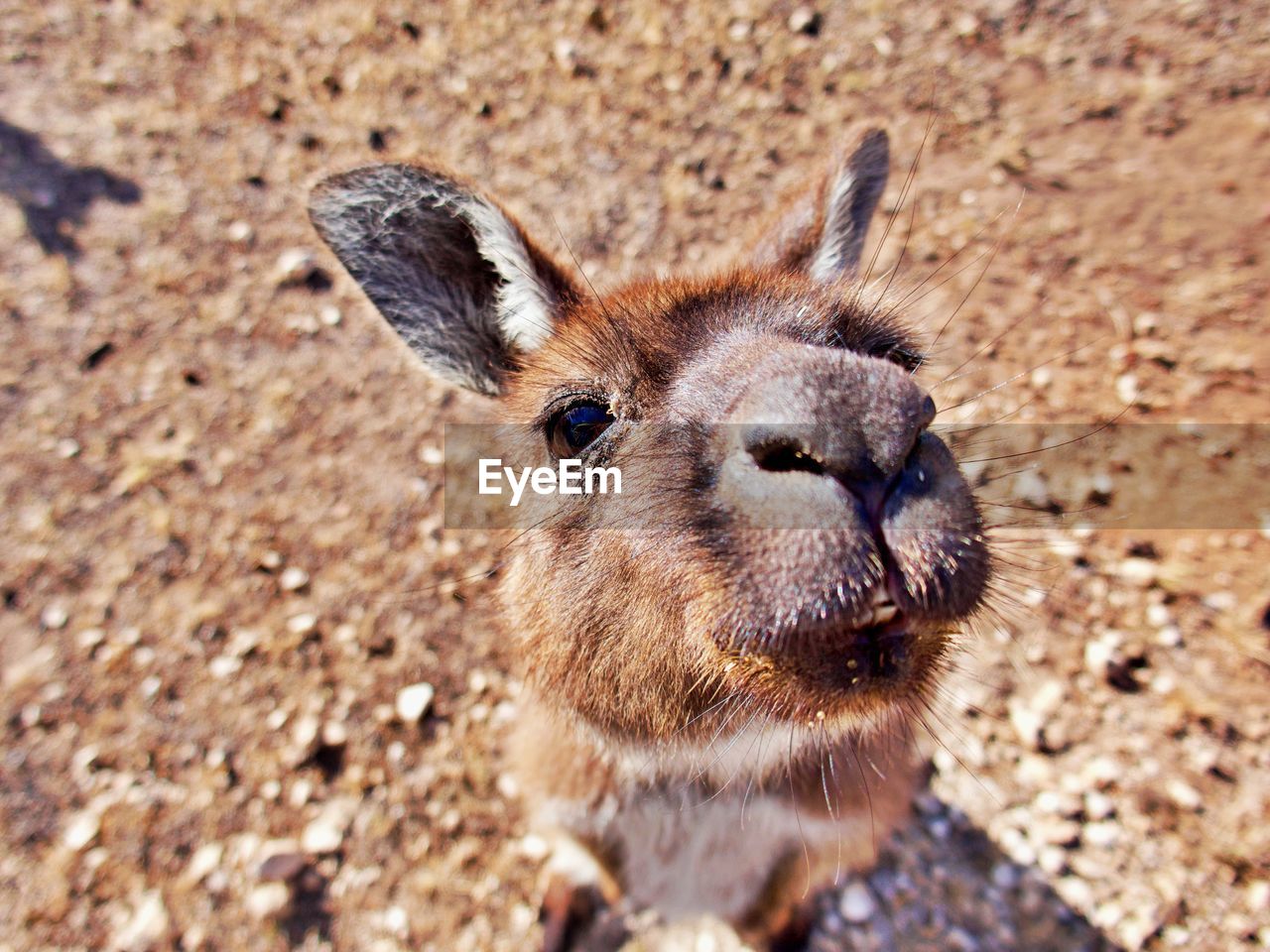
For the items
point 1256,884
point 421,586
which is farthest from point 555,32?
point 1256,884

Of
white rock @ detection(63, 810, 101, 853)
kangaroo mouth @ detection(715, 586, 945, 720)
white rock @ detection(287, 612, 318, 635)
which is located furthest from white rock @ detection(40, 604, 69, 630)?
kangaroo mouth @ detection(715, 586, 945, 720)

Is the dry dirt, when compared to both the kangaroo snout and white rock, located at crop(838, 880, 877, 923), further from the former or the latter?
the kangaroo snout

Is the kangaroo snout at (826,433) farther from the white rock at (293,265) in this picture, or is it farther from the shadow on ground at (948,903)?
the white rock at (293,265)

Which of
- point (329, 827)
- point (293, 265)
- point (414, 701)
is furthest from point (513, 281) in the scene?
point (293, 265)

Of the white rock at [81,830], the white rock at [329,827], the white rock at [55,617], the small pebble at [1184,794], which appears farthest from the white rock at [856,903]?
the white rock at [55,617]

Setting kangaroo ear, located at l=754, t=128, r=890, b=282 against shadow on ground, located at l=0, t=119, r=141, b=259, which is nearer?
kangaroo ear, located at l=754, t=128, r=890, b=282

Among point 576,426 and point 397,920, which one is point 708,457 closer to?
point 576,426
